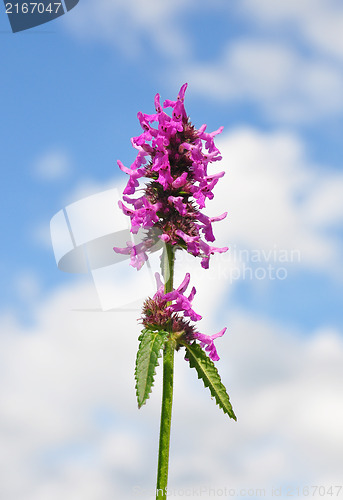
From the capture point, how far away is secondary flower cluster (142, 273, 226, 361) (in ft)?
27.2

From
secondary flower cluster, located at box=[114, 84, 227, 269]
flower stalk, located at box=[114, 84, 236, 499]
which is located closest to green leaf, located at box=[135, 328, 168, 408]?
flower stalk, located at box=[114, 84, 236, 499]

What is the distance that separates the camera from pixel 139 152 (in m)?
8.80

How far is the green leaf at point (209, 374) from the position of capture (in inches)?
321

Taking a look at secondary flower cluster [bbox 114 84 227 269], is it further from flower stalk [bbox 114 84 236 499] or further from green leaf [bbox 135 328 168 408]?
green leaf [bbox 135 328 168 408]

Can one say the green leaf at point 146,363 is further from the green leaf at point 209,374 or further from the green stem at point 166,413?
the green leaf at point 209,374

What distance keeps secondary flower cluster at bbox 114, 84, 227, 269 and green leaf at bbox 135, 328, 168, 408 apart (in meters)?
1.40

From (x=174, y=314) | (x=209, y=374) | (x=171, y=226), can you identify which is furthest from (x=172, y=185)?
(x=209, y=374)

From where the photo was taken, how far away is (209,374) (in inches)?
326

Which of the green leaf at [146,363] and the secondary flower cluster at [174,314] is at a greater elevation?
the secondary flower cluster at [174,314]

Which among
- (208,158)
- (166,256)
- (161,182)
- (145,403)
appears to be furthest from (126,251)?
(145,403)

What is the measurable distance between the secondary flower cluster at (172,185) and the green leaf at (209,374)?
4.62 feet

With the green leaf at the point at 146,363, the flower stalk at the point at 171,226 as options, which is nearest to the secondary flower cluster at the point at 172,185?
the flower stalk at the point at 171,226

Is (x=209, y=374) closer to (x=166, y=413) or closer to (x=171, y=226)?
(x=166, y=413)

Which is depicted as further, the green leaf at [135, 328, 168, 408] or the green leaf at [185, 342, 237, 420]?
the green leaf at [185, 342, 237, 420]
